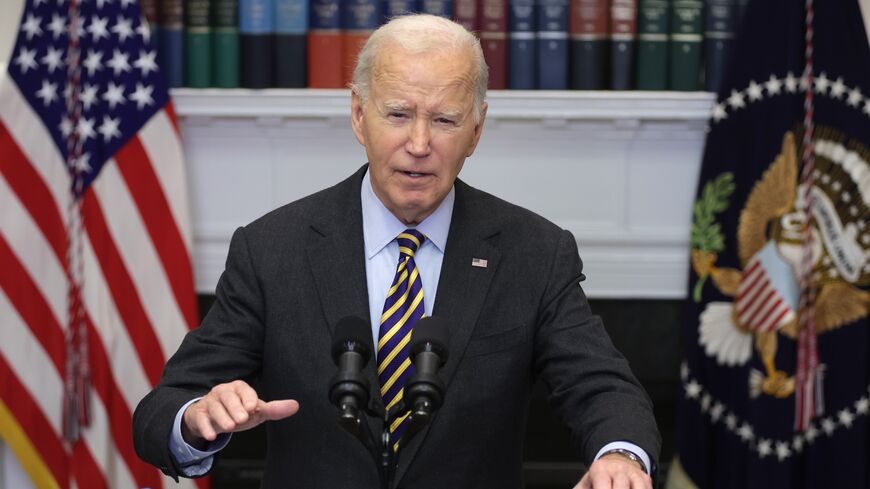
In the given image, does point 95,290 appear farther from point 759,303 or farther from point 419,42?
point 759,303

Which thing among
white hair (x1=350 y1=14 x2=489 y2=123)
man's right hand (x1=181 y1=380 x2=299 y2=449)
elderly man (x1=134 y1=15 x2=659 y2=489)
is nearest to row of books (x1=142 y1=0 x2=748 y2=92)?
elderly man (x1=134 y1=15 x2=659 y2=489)

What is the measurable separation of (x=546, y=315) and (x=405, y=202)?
0.38 meters

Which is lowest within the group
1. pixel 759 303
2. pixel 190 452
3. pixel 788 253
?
pixel 759 303

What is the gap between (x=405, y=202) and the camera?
89.3 inches

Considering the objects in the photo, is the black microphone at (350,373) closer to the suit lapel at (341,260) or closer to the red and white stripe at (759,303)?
the suit lapel at (341,260)

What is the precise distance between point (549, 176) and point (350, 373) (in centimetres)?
241

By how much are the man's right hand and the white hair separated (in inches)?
26.1

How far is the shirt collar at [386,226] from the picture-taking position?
7.86 feet

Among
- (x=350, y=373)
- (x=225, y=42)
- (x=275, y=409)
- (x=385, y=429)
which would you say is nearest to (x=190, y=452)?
(x=275, y=409)

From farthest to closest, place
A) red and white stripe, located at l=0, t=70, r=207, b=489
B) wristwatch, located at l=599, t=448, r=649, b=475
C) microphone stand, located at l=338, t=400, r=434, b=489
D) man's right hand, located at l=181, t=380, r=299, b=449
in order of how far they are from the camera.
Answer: red and white stripe, located at l=0, t=70, r=207, b=489 → wristwatch, located at l=599, t=448, r=649, b=475 → man's right hand, located at l=181, t=380, r=299, b=449 → microphone stand, located at l=338, t=400, r=434, b=489

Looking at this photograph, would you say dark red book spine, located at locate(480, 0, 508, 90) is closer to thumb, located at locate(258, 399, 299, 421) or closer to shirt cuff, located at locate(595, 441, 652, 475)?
shirt cuff, located at locate(595, 441, 652, 475)

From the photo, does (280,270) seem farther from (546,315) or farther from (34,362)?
(34,362)

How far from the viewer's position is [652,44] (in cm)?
382

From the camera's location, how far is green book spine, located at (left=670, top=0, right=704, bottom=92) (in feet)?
12.5
